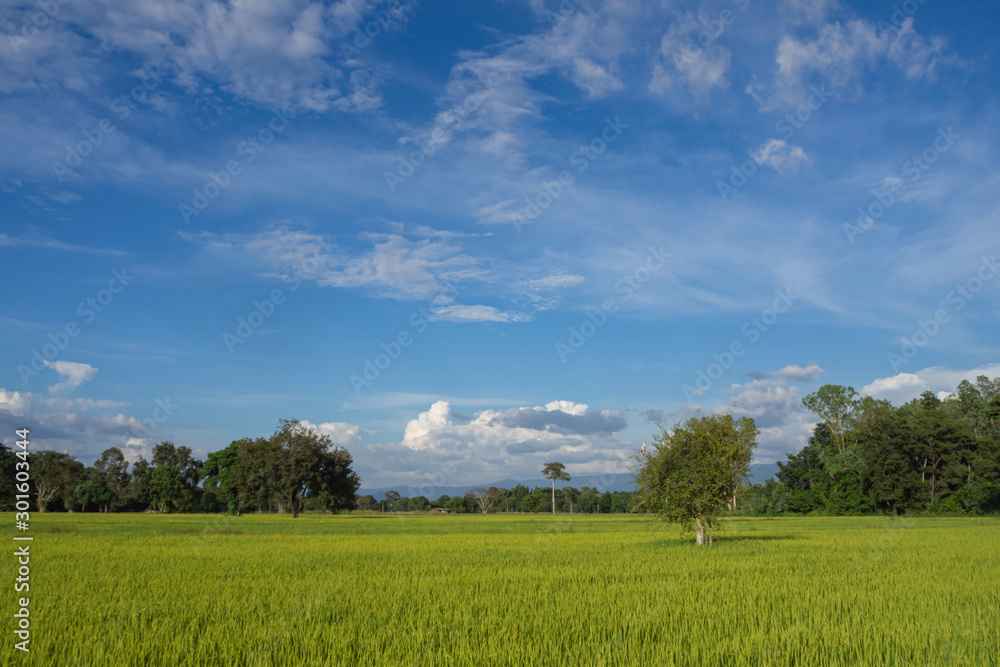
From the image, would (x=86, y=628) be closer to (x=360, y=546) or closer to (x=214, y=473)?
(x=360, y=546)

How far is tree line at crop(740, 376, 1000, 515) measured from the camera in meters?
71.5

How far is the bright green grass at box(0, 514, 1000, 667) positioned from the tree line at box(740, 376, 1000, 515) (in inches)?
2607

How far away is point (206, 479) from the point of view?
107688mm

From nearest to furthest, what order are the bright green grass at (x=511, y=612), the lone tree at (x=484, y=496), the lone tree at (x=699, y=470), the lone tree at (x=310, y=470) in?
the bright green grass at (x=511, y=612) → the lone tree at (x=699, y=470) → the lone tree at (x=310, y=470) → the lone tree at (x=484, y=496)

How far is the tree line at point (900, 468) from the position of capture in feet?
235

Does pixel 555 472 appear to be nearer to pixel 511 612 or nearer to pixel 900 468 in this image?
pixel 900 468

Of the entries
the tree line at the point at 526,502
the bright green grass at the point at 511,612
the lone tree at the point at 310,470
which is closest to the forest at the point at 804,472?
the lone tree at the point at 310,470

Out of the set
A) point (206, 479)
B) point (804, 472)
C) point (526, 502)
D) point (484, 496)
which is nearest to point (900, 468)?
point (804, 472)

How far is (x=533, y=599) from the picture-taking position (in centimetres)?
1136

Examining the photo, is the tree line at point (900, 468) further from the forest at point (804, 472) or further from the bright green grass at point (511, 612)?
the bright green grass at point (511, 612)

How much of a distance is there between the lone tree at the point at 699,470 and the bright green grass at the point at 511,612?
6.57 m

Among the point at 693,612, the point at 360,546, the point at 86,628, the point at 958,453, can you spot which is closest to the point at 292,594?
the point at 86,628

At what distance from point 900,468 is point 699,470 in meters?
66.7

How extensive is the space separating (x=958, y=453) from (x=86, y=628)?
9047 cm
